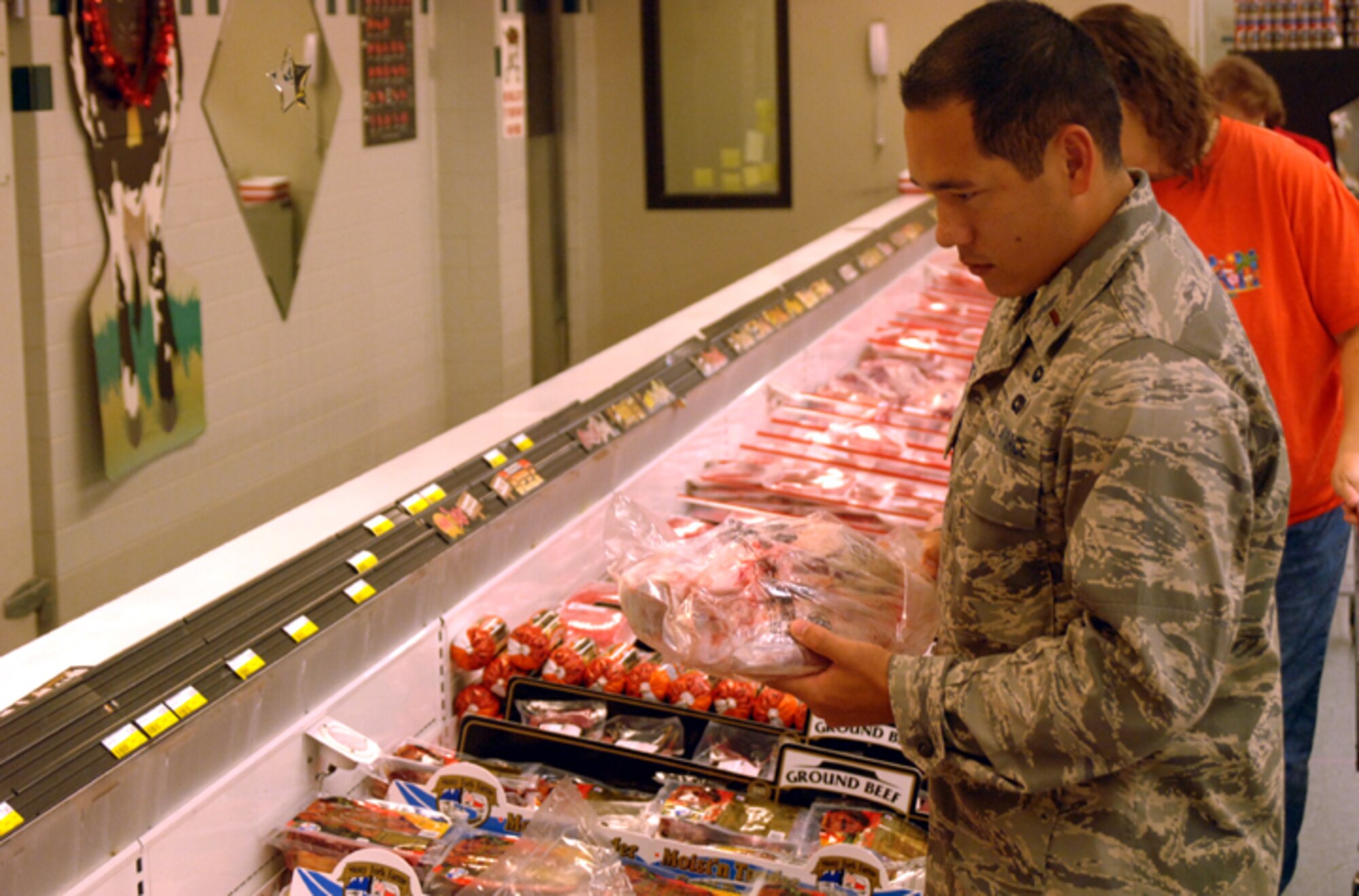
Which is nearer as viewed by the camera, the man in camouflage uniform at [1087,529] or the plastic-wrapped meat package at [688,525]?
the man in camouflage uniform at [1087,529]

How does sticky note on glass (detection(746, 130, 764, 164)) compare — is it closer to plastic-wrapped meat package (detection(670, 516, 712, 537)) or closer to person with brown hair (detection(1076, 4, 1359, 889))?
plastic-wrapped meat package (detection(670, 516, 712, 537))

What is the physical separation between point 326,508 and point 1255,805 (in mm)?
1508

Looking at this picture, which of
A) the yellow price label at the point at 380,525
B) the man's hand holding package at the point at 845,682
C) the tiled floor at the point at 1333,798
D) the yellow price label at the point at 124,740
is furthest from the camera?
the tiled floor at the point at 1333,798

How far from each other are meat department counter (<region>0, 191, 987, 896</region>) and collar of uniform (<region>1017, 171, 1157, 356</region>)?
3.39ft

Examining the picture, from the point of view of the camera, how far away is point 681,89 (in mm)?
9844

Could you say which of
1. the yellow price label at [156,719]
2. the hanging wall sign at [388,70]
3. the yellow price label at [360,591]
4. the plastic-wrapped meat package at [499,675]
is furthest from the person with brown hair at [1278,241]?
the hanging wall sign at [388,70]

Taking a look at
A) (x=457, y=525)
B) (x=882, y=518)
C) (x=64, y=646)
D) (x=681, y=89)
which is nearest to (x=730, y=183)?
(x=681, y=89)

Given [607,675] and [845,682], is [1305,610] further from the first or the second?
[845,682]

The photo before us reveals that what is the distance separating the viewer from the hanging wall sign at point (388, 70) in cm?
636

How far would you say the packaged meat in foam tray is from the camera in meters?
1.66

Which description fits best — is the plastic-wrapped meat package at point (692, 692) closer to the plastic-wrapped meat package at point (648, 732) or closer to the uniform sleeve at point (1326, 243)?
the plastic-wrapped meat package at point (648, 732)

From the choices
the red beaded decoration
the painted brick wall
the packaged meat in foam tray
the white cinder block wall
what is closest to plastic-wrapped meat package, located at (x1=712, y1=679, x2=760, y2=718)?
the packaged meat in foam tray

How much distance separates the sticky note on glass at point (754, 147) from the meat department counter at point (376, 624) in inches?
244

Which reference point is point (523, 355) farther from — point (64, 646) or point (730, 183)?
point (64, 646)
